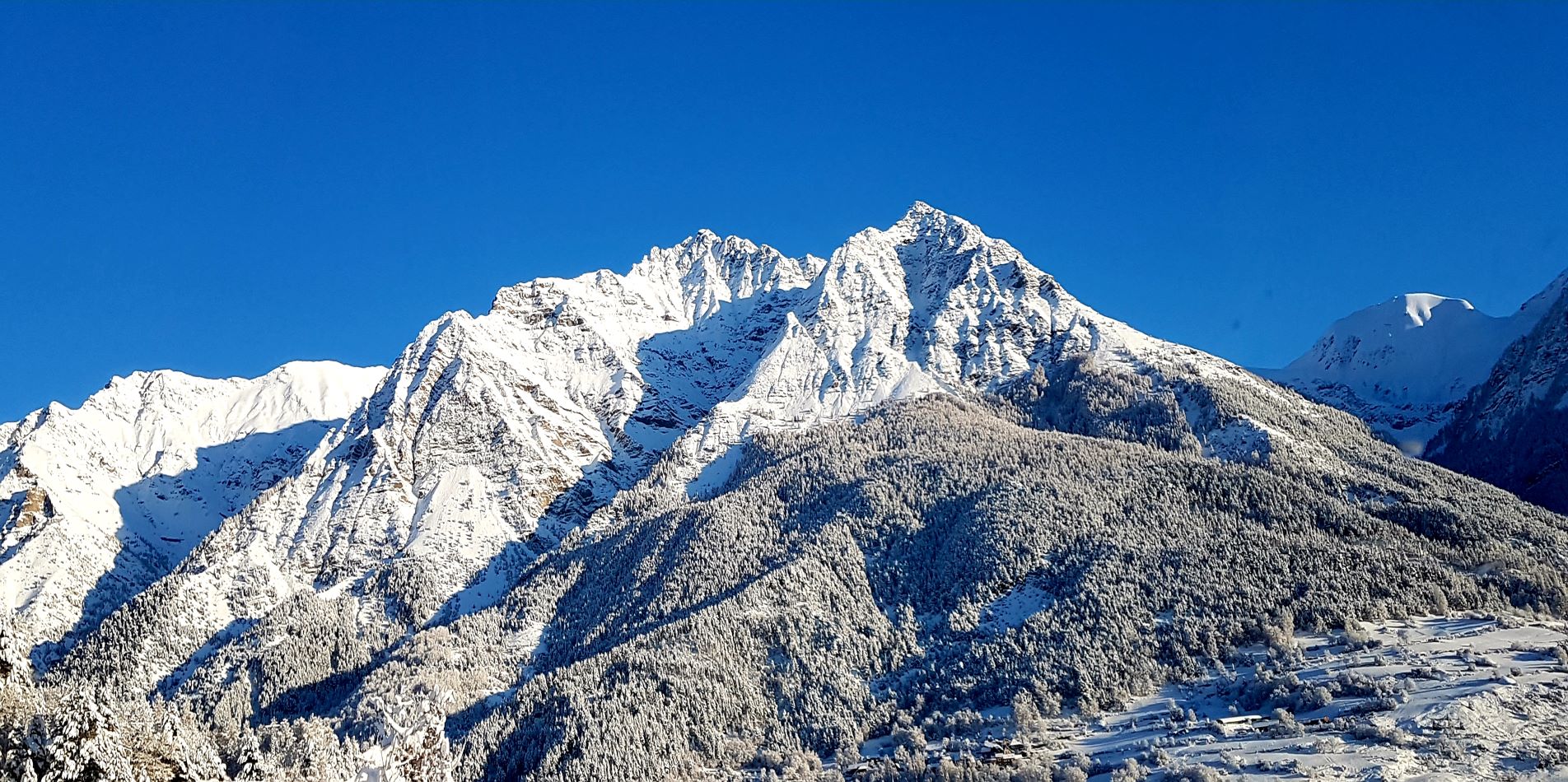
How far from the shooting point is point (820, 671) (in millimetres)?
182875

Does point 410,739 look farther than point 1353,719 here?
Yes

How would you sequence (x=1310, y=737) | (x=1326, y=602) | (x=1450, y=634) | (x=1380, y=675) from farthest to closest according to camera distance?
(x=1326, y=602) → (x=1450, y=634) → (x=1380, y=675) → (x=1310, y=737)

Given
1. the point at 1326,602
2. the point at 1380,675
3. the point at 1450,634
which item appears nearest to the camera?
the point at 1380,675

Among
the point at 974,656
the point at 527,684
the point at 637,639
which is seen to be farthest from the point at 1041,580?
the point at 527,684

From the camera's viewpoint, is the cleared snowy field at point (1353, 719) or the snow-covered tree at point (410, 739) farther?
the snow-covered tree at point (410, 739)

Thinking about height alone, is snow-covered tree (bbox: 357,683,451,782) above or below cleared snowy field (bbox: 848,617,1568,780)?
above

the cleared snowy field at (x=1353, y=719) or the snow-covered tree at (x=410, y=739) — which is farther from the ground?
the snow-covered tree at (x=410, y=739)

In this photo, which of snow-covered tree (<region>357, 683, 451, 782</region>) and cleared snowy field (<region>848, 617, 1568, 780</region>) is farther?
snow-covered tree (<region>357, 683, 451, 782</region>)

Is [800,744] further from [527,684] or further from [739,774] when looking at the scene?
[527,684]

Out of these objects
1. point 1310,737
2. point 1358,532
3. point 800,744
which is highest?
point 1358,532

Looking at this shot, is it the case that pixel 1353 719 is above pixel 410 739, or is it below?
below

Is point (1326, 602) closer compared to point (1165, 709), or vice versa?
point (1165, 709)

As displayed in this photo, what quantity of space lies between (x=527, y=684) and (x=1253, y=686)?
4297 inches

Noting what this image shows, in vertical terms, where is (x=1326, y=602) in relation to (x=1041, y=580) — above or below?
below
